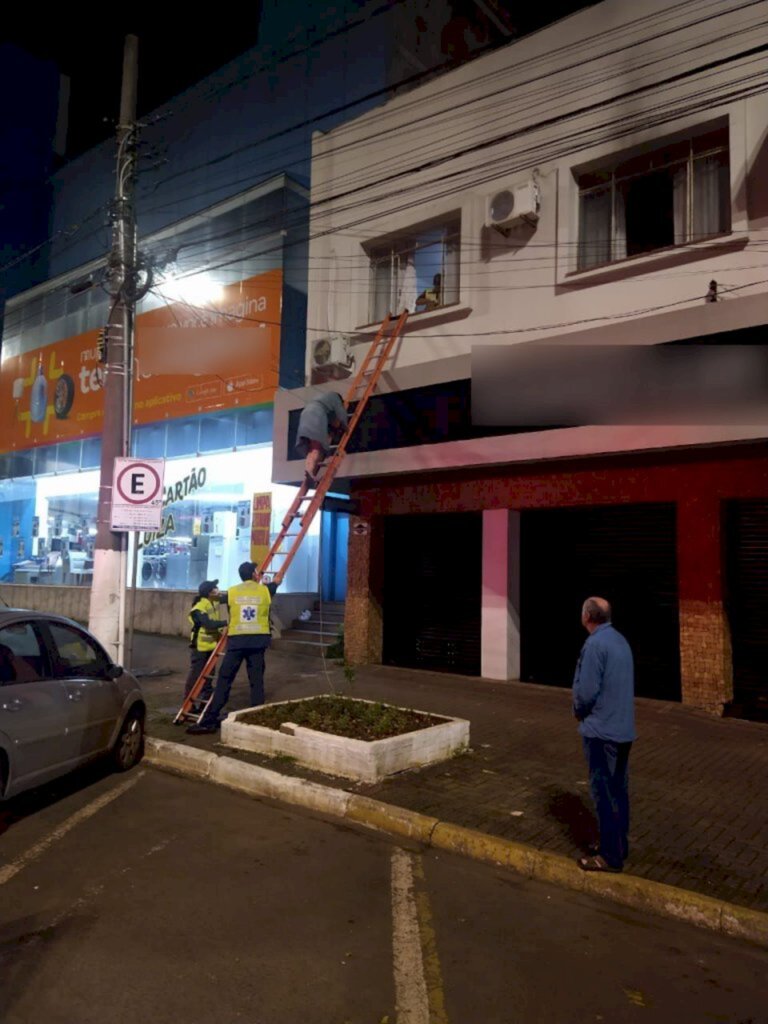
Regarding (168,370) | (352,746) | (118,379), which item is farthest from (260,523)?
(352,746)

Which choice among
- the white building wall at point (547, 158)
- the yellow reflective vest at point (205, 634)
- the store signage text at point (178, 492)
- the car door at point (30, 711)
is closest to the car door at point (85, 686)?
the car door at point (30, 711)

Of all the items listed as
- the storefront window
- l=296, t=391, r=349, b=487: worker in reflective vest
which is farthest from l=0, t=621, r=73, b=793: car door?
the storefront window

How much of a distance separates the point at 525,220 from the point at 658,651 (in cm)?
667

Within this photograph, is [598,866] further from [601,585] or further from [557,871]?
[601,585]

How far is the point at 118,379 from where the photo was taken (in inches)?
399

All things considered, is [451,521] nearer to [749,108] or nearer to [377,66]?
[749,108]

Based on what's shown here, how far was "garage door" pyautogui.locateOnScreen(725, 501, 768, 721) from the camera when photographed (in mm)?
9031

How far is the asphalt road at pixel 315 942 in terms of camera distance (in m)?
3.13

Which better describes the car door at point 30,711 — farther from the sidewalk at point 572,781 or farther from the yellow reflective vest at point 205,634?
the yellow reflective vest at point 205,634

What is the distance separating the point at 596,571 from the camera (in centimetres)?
1057

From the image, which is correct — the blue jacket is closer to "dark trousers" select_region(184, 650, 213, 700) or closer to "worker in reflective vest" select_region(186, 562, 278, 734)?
"worker in reflective vest" select_region(186, 562, 278, 734)

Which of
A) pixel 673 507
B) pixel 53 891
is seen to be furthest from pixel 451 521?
pixel 53 891

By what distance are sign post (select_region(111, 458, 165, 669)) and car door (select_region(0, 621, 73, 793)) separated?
3.79 m

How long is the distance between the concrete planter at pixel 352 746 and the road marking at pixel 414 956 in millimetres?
1535
